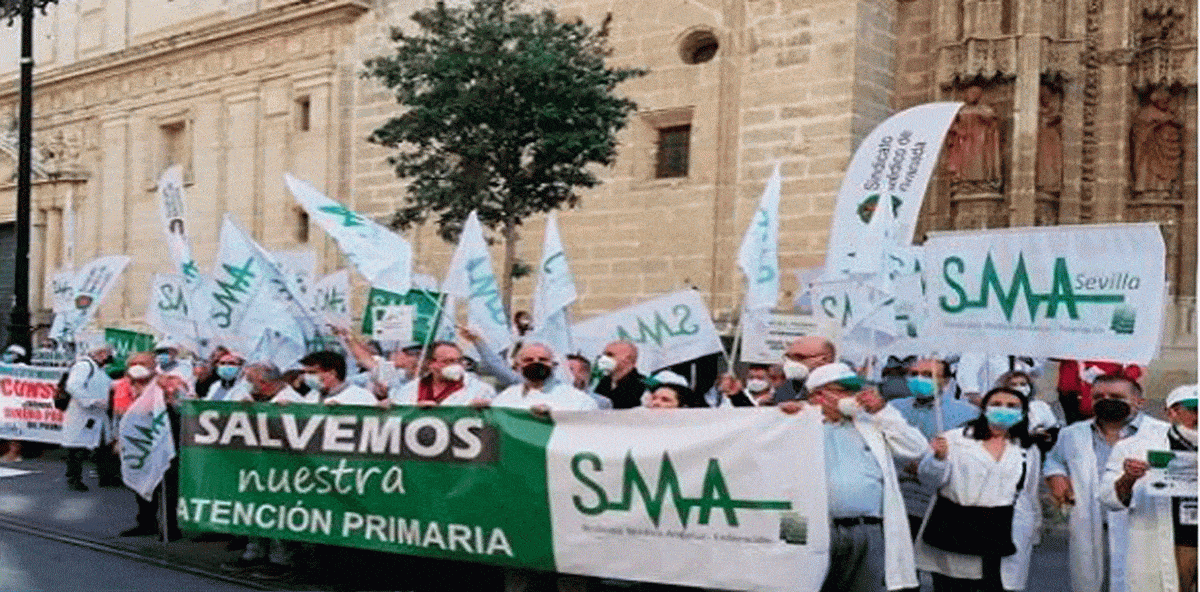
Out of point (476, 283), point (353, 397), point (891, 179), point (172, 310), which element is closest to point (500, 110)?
point (172, 310)

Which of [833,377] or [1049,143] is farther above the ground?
[1049,143]

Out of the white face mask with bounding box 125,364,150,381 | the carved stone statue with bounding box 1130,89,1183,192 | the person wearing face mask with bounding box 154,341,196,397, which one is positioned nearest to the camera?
the white face mask with bounding box 125,364,150,381

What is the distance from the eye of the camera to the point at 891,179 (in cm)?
809

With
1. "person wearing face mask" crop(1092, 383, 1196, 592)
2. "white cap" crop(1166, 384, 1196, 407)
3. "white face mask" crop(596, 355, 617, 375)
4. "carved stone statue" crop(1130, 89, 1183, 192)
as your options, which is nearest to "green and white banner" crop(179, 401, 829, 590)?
"person wearing face mask" crop(1092, 383, 1196, 592)

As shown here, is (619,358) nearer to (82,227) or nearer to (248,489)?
(248,489)

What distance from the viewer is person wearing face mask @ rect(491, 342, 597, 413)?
7.34m

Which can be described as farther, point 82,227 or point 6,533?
point 82,227

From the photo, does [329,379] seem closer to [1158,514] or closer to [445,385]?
[445,385]

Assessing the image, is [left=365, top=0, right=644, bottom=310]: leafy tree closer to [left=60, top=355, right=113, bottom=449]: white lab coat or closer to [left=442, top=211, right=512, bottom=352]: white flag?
[left=60, top=355, right=113, bottom=449]: white lab coat

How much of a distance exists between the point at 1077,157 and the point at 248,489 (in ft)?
42.9

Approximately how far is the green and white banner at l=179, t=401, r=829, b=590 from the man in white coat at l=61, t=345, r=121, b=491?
218 inches

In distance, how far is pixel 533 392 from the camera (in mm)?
7395

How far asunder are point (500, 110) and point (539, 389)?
938 centimetres

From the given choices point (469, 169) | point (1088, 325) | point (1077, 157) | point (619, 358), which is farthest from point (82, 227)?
point (1088, 325)
